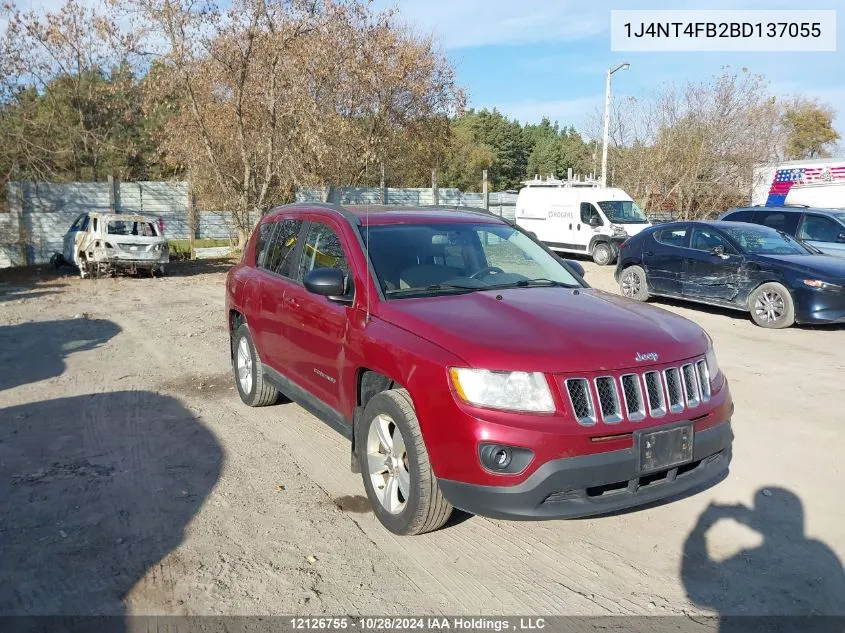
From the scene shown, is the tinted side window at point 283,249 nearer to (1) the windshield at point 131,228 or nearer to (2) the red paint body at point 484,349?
(2) the red paint body at point 484,349

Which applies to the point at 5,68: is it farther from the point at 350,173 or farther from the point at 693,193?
the point at 693,193

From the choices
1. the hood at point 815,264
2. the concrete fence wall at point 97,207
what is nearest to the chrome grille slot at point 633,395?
the hood at point 815,264

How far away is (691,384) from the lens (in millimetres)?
3783

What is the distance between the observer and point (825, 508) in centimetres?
435

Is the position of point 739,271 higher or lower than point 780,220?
lower

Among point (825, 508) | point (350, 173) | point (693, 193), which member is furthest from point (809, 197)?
point (825, 508)

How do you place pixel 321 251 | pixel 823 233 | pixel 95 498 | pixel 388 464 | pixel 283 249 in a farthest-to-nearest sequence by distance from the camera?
pixel 823 233
pixel 283 249
pixel 321 251
pixel 95 498
pixel 388 464

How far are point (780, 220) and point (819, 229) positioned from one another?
28.1 inches

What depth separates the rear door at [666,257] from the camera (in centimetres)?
1200

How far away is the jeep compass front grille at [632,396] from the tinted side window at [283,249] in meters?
2.81

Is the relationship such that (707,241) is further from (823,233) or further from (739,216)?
(739,216)

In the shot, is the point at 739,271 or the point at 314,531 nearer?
the point at 314,531

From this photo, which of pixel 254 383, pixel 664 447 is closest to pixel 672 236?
pixel 254 383

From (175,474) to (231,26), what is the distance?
1316 cm
